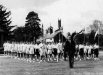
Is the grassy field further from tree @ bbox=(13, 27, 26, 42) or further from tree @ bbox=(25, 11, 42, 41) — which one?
tree @ bbox=(13, 27, 26, 42)

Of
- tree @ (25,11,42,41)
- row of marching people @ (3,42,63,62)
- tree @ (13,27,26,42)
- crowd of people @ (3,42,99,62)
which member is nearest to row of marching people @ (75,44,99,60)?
crowd of people @ (3,42,99,62)

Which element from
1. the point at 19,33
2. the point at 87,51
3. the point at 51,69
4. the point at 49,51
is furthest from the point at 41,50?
the point at 19,33

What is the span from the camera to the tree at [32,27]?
125350 millimetres

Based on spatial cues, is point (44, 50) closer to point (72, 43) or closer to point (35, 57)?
point (35, 57)

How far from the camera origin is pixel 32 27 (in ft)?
419

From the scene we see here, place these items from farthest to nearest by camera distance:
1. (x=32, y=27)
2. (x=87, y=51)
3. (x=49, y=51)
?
(x=32, y=27), (x=87, y=51), (x=49, y=51)

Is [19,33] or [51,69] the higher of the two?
[19,33]

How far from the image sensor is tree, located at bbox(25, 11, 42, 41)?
125 metres

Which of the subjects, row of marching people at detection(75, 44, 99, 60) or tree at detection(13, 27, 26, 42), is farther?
tree at detection(13, 27, 26, 42)

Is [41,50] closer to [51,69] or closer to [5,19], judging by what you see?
[51,69]

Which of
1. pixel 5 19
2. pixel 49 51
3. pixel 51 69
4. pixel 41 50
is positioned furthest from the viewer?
pixel 5 19

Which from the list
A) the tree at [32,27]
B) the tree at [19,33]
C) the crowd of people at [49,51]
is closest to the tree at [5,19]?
the tree at [32,27]

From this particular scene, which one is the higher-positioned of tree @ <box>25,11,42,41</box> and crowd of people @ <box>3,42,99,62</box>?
tree @ <box>25,11,42,41</box>

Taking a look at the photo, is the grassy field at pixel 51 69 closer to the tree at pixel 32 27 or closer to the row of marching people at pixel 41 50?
the row of marching people at pixel 41 50
